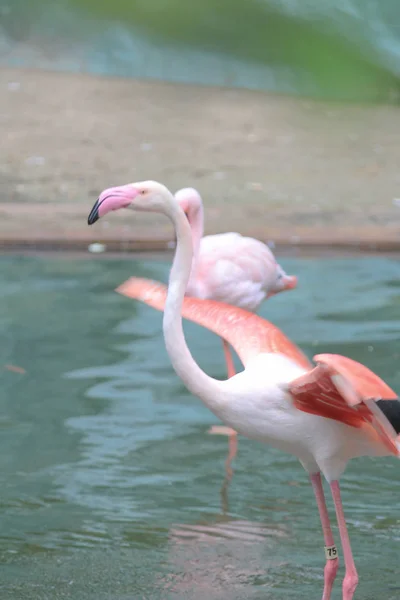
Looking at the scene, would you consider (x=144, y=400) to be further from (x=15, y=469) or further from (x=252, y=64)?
(x=252, y=64)

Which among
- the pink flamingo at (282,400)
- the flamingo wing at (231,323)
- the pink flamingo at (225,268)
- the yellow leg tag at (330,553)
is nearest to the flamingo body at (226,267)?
the pink flamingo at (225,268)

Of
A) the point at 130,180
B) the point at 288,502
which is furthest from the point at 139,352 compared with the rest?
the point at 130,180

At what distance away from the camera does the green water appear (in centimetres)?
376

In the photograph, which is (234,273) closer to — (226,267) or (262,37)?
(226,267)

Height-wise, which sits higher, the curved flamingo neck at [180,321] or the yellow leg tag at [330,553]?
the curved flamingo neck at [180,321]

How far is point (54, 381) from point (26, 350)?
56cm

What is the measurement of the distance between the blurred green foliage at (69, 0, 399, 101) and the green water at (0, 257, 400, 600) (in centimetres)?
454

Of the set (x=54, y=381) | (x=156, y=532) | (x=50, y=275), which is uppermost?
(x=156, y=532)

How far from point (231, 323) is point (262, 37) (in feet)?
27.0

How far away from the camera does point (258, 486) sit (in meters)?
4.57

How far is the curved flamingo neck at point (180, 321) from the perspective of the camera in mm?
3264

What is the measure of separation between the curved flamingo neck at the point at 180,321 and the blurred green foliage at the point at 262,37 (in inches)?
316

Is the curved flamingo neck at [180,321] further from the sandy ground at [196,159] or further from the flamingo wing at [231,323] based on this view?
the sandy ground at [196,159]

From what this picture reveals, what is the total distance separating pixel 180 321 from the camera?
129 inches
